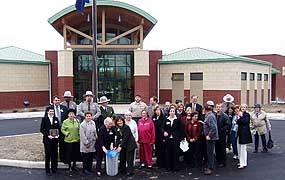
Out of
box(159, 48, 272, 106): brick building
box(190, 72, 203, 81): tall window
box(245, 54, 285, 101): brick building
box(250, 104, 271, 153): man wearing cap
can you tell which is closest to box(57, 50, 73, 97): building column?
box(159, 48, 272, 106): brick building

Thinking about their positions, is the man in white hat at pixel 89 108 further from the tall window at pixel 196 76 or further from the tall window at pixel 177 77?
the tall window at pixel 177 77

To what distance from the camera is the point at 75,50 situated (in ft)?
93.0

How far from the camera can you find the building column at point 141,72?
2709cm

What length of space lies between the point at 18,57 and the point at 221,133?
24.0 meters

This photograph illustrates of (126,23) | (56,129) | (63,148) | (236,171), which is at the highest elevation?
(126,23)

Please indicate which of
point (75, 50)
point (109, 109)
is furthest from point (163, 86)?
point (109, 109)

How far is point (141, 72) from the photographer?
2716 cm

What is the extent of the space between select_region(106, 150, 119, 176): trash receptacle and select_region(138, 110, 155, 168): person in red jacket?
911 mm

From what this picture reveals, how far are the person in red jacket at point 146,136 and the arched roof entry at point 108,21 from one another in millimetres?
17934

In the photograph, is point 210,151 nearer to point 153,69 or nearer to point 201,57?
point 201,57

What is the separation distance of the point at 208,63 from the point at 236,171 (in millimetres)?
19298

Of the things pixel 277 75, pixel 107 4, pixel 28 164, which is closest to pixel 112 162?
pixel 28 164

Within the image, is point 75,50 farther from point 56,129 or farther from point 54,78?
point 56,129

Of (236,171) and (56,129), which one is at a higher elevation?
(56,129)
